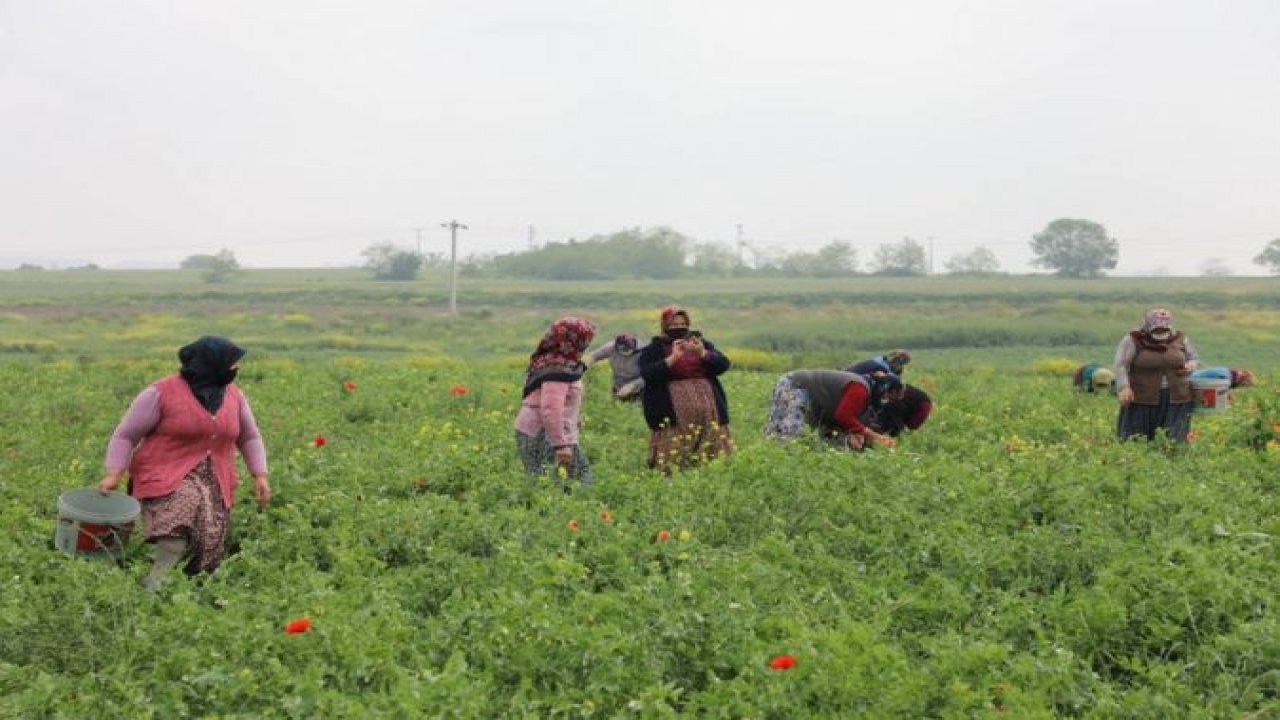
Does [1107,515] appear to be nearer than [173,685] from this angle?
No

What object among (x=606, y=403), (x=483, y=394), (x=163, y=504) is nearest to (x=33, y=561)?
(x=163, y=504)

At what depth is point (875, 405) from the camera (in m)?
10.5

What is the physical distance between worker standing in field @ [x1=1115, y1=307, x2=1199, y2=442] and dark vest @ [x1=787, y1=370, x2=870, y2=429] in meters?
3.04

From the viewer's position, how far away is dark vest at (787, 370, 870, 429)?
9969mm

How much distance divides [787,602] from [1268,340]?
130 ft

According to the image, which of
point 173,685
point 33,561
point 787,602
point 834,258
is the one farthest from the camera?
point 834,258

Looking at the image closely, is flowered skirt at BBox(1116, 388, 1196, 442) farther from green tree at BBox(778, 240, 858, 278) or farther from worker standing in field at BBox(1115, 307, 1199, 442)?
green tree at BBox(778, 240, 858, 278)

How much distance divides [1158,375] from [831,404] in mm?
3568

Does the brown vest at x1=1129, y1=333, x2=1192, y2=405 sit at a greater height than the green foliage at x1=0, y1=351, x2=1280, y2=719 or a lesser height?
greater

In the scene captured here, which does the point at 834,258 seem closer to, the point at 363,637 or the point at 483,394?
the point at 483,394

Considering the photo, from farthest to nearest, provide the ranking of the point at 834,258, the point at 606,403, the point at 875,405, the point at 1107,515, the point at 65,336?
the point at 834,258 → the point at 65,336 → the point at 606,403 → the point at 875,405 → the point at 1107,515

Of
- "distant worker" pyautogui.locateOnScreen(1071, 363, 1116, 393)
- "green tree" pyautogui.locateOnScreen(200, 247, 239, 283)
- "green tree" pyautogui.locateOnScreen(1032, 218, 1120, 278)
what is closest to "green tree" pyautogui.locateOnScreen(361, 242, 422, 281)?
"green tree" pyautogui.locateOnScreen(200, 247, 239, 283)

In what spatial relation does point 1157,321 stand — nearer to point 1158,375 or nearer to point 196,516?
point 1158,375

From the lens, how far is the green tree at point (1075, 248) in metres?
105
